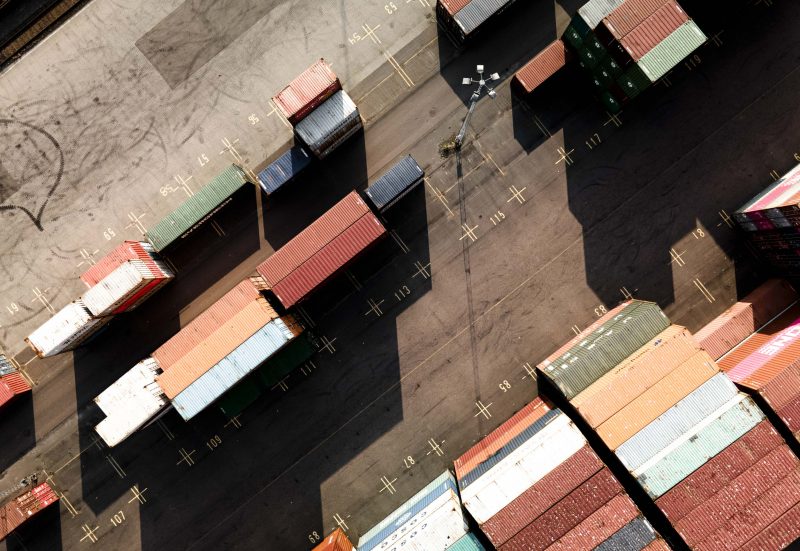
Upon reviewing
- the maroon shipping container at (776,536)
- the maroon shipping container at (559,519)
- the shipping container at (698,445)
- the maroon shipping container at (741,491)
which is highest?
the maroon shipping container at (559,519)

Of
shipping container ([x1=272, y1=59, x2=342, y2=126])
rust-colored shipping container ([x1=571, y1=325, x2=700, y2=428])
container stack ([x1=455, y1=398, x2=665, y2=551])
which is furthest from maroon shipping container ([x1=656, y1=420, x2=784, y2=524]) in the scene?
shipping container ([x1=272, y1=59, x2=342, y2=126])

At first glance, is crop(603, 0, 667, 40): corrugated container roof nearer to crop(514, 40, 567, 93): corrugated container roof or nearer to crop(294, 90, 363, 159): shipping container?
crop(514, 40, 567, 93): corrugated container roof

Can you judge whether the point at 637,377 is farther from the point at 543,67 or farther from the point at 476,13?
the point at 476,13

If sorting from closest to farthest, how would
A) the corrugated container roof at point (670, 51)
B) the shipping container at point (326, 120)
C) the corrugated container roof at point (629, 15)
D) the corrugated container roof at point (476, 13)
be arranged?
the corrugated container roof at point (670, 51)
the corrugated container roof at point (629, 15)
the shipping container at point (326, 120)
the corrugated container roof at point (476, 13)

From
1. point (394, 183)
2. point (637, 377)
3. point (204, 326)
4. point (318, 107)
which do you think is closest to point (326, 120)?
point (318, 107)

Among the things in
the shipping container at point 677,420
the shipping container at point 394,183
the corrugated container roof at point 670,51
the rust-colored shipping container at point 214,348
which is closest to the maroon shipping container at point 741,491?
the shipping container at point 677,420

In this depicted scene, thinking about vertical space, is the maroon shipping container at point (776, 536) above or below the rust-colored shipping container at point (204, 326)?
below

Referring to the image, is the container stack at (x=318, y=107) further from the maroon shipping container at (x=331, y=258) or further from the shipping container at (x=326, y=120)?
the maroon shipping container at (x=331, y=258)

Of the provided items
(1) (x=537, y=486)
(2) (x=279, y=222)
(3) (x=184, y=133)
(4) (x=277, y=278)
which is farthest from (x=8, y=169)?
(1) (x=537, y=486)
